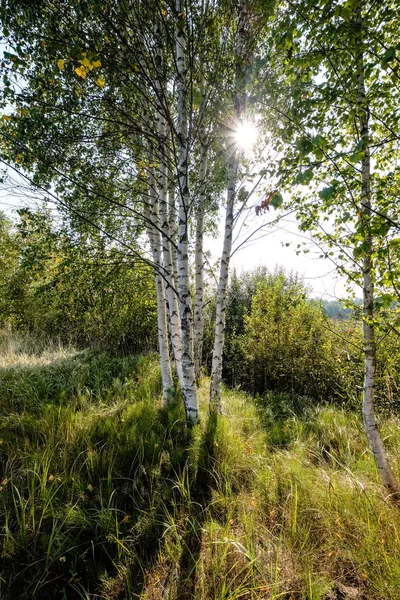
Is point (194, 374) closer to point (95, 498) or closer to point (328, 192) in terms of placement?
point (95, 498)

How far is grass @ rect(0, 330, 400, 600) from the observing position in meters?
1.61

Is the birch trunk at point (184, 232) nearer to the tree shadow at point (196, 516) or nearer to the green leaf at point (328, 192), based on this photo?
the tree shadow at point (196, 516)

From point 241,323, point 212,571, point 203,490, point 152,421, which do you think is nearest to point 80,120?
point 152,421

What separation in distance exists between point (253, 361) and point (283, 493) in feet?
17.7

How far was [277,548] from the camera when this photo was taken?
1.76 metres

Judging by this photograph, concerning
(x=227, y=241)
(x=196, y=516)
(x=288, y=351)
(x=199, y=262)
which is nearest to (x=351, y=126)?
(x=227, y=241)

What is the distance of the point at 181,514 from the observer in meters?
2.13

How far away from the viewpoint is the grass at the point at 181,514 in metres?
1.61

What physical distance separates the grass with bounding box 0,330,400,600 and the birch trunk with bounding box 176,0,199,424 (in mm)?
523

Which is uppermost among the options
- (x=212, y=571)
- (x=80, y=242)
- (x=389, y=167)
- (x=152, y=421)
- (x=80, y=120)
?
(x=80, y=120)

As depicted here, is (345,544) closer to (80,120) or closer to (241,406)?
(241,406)

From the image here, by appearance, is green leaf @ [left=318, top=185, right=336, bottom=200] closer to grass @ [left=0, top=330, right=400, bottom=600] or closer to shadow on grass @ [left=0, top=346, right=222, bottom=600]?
grass @ [left=0, top=330, right=400, bottom=600]

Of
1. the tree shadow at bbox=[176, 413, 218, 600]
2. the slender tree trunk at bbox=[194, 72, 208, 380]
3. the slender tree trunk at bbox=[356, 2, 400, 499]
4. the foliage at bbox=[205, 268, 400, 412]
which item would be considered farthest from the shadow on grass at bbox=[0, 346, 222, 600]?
the foliage at bbox=[205, 268, 400, 412]

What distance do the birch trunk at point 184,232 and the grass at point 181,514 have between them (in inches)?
20.6
